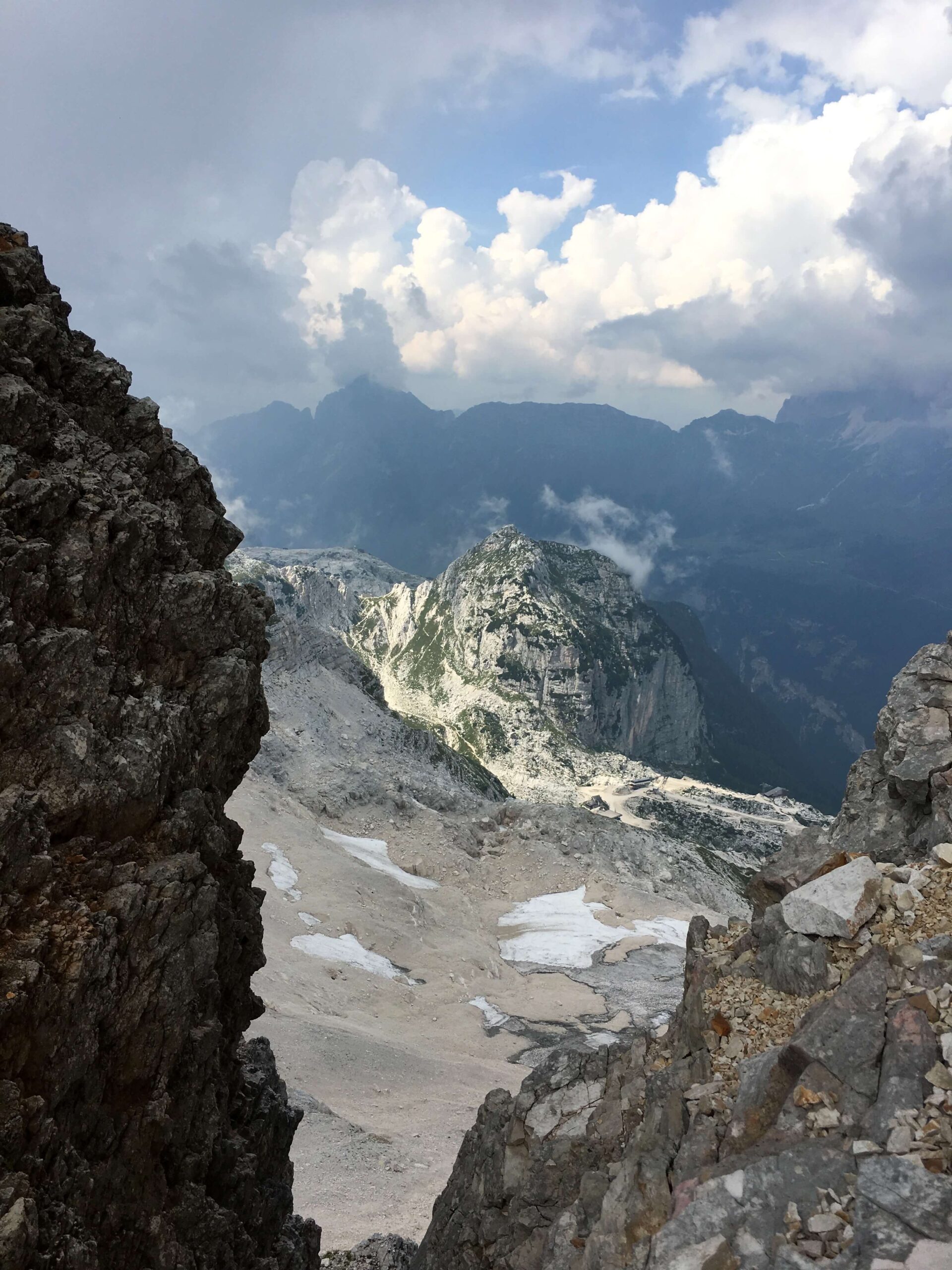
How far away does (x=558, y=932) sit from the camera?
6881cm

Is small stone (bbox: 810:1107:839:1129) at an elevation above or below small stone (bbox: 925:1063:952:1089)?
below

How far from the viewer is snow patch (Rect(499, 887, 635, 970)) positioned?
64.4m

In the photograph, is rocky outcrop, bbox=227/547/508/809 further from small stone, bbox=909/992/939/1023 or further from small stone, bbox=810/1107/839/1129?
small stone, bbox=909/992/939/1023

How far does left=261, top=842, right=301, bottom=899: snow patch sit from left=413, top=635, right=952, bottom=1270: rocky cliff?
4584 cm

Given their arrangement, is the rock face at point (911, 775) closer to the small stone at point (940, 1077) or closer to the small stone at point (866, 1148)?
the small stone at point (940, 1077)

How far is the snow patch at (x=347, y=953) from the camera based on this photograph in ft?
182

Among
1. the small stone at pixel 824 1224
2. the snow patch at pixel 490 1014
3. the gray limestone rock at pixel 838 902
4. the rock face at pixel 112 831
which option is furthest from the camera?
the snow patch at pixel 490 1014

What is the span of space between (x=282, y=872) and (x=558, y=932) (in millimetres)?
26334

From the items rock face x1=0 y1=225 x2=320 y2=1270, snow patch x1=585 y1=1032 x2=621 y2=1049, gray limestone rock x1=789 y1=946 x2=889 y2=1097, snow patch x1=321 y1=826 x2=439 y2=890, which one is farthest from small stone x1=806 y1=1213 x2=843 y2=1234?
snow patch x1=321 y1=826 x2=439 y2=890

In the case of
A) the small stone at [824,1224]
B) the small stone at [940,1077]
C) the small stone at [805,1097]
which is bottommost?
the small stone at [824,1224]

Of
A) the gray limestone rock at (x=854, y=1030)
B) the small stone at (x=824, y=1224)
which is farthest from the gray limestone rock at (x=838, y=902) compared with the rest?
the small stone at (x=824, y=1224)

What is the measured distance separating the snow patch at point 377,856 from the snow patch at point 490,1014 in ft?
54.2

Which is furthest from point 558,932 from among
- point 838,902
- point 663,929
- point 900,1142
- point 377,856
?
point 900,1142

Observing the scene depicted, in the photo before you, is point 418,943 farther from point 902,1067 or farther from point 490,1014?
point 902,1067
